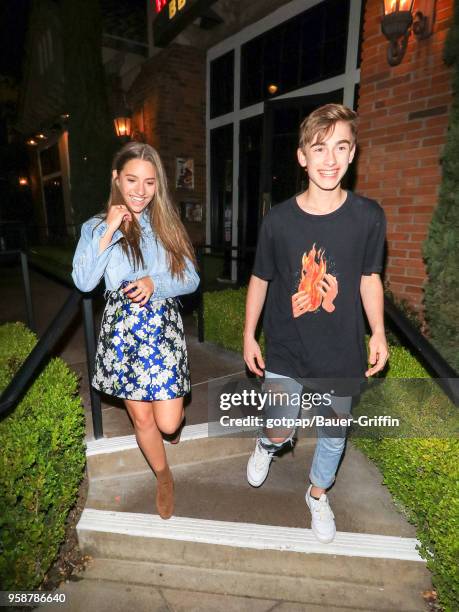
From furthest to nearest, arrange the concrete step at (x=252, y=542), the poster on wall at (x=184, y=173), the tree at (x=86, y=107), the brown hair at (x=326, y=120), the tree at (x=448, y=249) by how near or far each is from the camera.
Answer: the poster on wall at (x=184, y=173) < the tree at (x=86, y=107) < the tree at (x=448, y=249) < the concrete step at (x=252, y=542) < the brown hair at (x=326, y=120)

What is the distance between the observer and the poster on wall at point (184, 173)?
7.84m

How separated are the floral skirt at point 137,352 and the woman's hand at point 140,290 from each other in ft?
0.26

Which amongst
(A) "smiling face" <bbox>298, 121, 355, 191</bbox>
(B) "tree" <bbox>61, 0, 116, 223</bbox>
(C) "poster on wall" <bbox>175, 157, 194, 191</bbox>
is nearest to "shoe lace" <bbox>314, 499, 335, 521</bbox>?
(A) "smiling face" <bbox>298, 121, 355, 191</bbox>

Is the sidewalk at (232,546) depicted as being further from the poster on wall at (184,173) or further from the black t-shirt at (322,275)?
the poster on wall at (184,173)

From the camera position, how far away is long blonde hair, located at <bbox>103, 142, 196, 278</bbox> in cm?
185

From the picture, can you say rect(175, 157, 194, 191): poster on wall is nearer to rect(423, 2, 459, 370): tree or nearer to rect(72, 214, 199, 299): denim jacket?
rect(423, 2, 459, 370): tree

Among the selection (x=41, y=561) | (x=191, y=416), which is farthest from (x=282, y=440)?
(x=41, y=561)

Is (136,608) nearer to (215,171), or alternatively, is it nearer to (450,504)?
(450,504)

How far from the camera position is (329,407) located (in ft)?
6.27

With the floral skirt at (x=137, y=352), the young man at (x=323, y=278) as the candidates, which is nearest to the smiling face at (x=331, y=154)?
the young man at (x=323, y=278)

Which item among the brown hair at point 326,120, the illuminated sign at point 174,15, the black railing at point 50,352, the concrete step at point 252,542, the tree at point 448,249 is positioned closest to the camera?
the brown hair at point 326,120

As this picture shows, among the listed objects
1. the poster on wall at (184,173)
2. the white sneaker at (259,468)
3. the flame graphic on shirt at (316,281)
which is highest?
the poster on wall at (184,173)

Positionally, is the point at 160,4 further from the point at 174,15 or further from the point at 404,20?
the point at 404,20

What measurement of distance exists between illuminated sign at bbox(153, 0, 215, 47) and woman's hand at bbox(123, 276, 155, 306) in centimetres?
407
